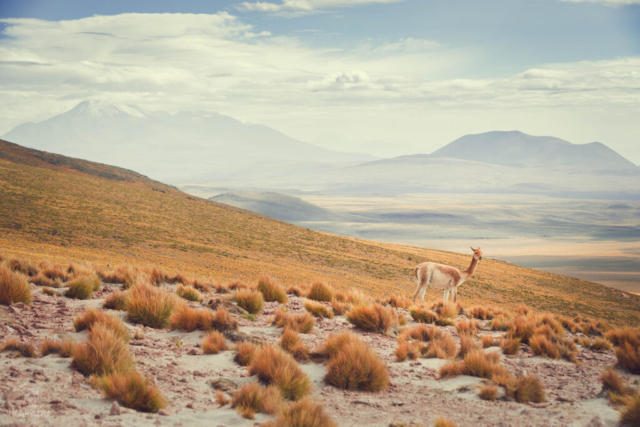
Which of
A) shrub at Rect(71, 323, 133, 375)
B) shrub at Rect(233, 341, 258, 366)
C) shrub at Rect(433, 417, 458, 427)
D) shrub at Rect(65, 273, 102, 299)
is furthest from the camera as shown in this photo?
shrub at Rect(65, 273, 102, 299)

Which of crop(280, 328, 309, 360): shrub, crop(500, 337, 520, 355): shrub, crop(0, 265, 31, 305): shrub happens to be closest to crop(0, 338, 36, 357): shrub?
crop(0, 265, 31, 305): shrub

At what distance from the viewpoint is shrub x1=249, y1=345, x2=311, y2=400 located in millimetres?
6016

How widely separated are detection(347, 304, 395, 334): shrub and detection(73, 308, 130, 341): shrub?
4942mm

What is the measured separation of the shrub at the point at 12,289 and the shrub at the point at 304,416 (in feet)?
21.1

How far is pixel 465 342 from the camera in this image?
8.47m

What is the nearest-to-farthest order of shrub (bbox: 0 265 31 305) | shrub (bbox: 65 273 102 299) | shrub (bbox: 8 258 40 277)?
shrub (bbox: 0 265 31 305)
shrub (bbox: 65 273 102 299)
shrub (bbox: 8 258 40 277)

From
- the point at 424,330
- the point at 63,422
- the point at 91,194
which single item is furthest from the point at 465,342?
the point at 91,194

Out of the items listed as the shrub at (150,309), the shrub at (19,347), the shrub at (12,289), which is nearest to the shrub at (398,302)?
the shrub at (150,309)

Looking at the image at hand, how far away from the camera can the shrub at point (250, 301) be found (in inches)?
415

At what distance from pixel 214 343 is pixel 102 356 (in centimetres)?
197

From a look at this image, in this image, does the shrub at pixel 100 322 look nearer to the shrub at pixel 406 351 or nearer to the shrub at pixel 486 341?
the shrub at pixel 406 351

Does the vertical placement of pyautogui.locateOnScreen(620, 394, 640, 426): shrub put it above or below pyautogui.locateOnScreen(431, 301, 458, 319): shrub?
above

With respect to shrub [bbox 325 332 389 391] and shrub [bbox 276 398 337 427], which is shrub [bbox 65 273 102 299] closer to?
shrub [bbox 325 332 389 391]

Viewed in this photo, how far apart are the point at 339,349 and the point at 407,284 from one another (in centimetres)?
2673
